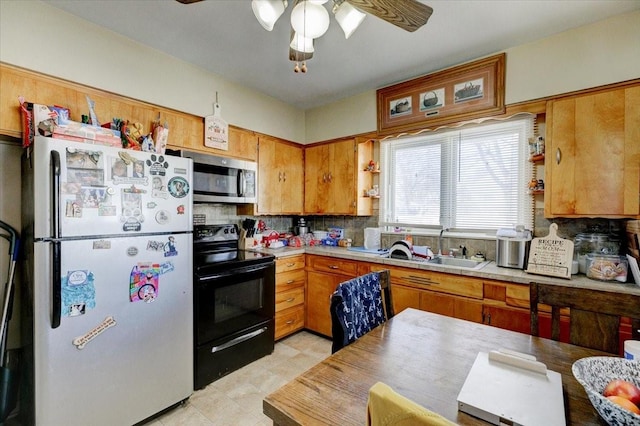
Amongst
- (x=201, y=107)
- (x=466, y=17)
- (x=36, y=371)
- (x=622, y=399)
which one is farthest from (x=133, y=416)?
(x=466, y=17)

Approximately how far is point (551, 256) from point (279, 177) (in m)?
2.64

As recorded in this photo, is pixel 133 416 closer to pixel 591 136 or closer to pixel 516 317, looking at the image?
pixel 516 317

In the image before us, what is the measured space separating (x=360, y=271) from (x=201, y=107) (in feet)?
7.13

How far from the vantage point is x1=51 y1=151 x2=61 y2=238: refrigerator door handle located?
56.1 inches

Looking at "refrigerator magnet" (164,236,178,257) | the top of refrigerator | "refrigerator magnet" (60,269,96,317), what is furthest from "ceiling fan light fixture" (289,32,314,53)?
"refrigerator magnet" (60,269,96,317)

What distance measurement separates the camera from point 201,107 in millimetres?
2688

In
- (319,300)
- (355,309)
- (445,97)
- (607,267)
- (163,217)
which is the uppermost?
(445,97)

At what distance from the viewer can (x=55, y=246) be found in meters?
1.43

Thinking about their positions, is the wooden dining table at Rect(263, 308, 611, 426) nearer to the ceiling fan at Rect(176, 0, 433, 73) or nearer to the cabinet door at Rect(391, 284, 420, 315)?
the cabinet door at Rect(391, 284, 420, 315)

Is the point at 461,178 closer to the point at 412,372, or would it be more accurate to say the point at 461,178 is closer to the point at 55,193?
the point at 412,372

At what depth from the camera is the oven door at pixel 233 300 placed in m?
2.12

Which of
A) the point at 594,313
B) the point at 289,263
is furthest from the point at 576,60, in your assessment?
the point at 289,263

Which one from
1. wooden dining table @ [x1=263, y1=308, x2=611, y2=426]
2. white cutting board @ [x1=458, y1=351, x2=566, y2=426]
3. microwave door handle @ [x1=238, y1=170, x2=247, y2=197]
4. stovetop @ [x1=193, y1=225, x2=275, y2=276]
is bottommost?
wooden dining table @ [x1=263, y1=308, x2=611, y2=426]

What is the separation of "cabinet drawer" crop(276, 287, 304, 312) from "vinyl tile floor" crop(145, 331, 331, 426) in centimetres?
38
